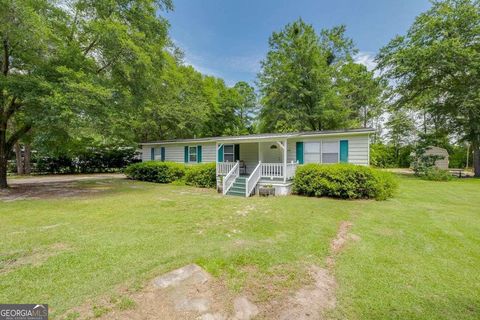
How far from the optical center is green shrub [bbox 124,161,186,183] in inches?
569

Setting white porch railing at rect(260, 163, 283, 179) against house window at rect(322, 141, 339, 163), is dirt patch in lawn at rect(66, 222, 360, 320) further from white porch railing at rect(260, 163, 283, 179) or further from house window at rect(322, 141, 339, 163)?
house window at rect(322, 141, 339, 163)

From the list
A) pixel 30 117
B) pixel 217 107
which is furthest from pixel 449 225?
pixel 217 107

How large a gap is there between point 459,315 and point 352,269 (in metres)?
1.25

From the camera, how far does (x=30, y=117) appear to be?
8.78 meters

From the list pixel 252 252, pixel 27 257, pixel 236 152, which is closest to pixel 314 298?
pixel 252 252

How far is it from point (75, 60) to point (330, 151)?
11816mm

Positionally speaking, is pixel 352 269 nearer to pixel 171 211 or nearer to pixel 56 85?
pixel 171 211

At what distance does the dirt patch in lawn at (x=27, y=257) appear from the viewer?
345cm

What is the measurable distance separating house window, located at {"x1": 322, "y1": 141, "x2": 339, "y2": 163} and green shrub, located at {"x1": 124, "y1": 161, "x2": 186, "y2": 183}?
8225 mm

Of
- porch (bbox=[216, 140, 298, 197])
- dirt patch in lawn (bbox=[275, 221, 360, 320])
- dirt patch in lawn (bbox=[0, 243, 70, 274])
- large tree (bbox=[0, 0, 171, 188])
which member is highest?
large tree (bbox=[0, 0, 171, 188])

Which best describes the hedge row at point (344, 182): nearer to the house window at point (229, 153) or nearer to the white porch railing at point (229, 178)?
the white porch railing at point (229, 178)

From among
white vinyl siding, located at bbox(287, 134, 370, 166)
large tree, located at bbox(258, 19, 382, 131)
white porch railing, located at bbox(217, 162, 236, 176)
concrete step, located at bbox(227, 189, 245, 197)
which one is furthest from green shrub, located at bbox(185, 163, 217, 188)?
large tree, located at bbox(258, 19, 382, 131)

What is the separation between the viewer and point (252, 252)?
404 centimetres

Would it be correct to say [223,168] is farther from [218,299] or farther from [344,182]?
[218,299]
